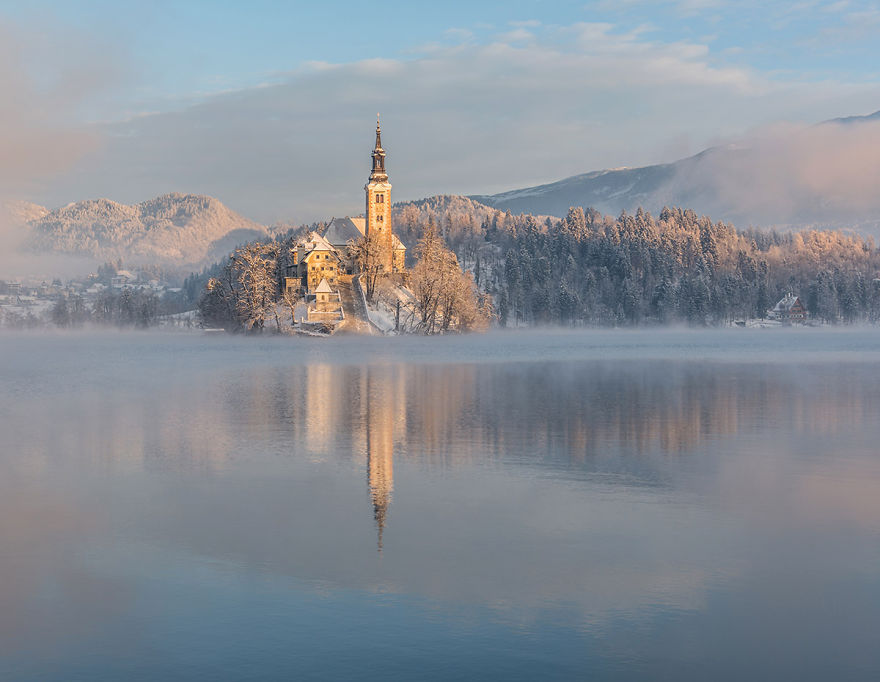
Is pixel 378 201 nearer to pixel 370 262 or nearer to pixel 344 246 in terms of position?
pixel 344 246

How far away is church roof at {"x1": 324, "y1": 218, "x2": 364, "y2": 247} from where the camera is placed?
17550cm

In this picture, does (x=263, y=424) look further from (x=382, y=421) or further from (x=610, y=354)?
(x=610, y=354)

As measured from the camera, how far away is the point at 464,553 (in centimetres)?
1980

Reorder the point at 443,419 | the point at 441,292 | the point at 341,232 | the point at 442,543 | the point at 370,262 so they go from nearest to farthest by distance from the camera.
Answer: the point at 442,543
the point at 443,419
the point at 441,292
the point at 370,262
the point at 341,232

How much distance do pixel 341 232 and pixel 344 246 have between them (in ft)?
17.8

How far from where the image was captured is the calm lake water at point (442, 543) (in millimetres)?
14648

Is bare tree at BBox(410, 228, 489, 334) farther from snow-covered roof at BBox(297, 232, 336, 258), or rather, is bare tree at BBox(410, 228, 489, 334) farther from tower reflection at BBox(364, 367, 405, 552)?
tower reflection at BBox(364, 367, 405, 552)

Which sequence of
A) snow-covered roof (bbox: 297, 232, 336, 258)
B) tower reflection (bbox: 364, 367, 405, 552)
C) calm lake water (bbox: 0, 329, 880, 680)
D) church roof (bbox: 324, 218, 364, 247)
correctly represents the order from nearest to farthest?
1. calm lake water (bbox: 0, 329, 880, 680)
2. tower reflection (bbox: 364, 367, 405, 552)
3. snow-covered roof (bbox: 297, 232, 336, 258)
4. church roof (bbox: 324, 218, 364, 247)

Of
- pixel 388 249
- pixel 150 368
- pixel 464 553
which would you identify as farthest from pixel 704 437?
pixel 388 249

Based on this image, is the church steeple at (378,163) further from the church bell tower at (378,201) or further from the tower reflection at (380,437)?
the tower reflection at (380,437)

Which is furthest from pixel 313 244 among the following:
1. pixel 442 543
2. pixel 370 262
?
pixel 442 543

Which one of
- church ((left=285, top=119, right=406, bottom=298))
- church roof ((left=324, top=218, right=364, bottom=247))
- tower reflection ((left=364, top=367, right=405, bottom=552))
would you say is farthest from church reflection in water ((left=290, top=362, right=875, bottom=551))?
church roof ((left=324, top=218, right=364, bottom=247))

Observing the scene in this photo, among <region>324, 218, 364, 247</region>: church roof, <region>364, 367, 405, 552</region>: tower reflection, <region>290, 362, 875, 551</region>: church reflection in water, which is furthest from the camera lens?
<region>324, 218, 364, 247</region>: church roof

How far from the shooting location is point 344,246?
571ft
